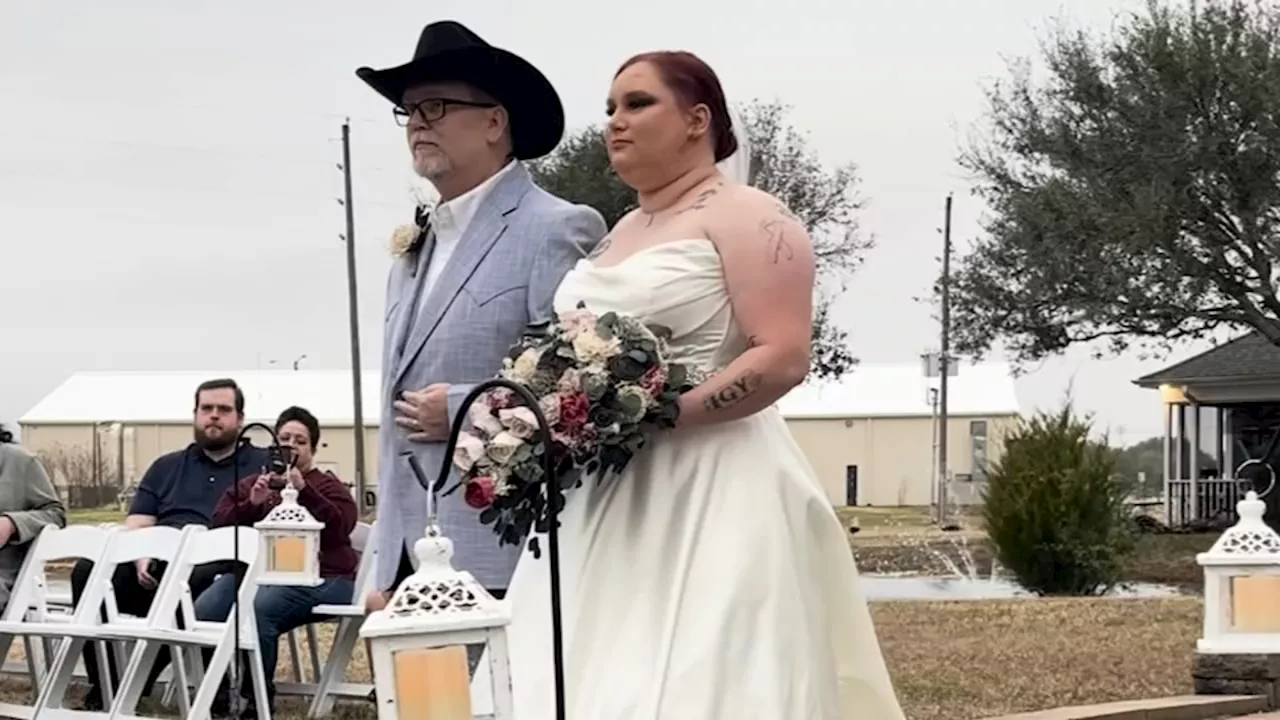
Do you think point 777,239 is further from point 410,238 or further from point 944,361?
point 944,361

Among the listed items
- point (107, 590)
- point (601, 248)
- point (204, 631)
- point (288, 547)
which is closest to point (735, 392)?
point (601, 248)

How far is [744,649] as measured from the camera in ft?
10.4

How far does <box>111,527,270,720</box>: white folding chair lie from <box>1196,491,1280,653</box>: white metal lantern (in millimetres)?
3445

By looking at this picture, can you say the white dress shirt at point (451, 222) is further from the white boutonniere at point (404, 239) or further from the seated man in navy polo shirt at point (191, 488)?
the seated man in navy polo shirt at point (191, 488)

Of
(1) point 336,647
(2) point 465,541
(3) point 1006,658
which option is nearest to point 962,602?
(3) point 1006,658

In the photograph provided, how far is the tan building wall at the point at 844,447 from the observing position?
37.8 m

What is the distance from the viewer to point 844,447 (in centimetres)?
4103

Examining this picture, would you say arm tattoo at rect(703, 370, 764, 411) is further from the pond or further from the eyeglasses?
the pond

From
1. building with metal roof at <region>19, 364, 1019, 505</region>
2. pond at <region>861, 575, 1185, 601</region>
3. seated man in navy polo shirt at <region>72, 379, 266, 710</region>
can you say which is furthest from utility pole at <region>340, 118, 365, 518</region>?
seated man in navy polo shirt at <region>72, 379, 266, 710</region>

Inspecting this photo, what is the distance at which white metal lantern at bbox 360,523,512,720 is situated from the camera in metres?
2.64

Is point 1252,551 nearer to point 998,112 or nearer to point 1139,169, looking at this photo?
point 1139,169

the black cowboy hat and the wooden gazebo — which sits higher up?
the black cowboy hat

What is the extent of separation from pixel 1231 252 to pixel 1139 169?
5.36ft

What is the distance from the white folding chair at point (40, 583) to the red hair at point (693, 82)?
3.97 meters
